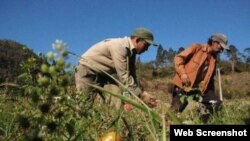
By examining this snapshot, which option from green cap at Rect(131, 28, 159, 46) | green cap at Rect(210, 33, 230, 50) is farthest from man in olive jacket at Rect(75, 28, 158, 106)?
green cap at Rect(210, 33, 230, 50)

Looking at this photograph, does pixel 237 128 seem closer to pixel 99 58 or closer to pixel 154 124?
pixel 154 124

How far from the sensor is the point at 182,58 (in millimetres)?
7449

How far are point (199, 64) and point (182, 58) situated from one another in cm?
29

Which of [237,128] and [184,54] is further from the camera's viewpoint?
[184,54]

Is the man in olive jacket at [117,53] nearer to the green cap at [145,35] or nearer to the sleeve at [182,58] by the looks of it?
the green cap at [145,35]

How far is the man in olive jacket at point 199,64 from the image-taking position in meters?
7.39

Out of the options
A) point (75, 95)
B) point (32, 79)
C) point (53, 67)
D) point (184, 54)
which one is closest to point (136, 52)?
point (184, 54)

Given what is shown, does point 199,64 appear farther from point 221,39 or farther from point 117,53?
point 117,53

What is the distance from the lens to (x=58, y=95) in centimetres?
104

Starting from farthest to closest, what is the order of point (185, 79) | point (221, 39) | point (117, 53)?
point (221, 39) → point (185, 79) → point (117, 53)

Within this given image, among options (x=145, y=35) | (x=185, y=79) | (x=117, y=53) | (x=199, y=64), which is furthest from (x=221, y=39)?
(x=117, y=53)

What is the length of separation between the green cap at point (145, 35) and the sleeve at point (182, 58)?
0.74m

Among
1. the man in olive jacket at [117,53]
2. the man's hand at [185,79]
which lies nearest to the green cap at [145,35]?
the man in olive jacket at [117,53]

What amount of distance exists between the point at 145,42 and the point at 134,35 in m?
0.19
